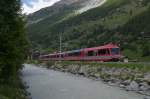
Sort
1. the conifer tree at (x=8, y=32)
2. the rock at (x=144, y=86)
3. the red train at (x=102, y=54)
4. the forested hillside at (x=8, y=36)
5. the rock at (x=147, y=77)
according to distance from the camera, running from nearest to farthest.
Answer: the forested hillside at (x=8, y=36)
the conifer tree at (x=8, y=32)
the rock at (x=144, y=86)
the rock at (x=147, y=77)
the red train at (x=102, y=54)

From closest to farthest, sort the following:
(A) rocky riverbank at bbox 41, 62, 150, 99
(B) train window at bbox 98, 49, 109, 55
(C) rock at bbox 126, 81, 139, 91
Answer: (C) rock at bbox 126, 81, 139, 91, (A) rocky riverbank at bbox 41, 62, 150, 99, (B) train window at bbox 98, 49, 109, 55

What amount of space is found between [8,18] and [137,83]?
19.5 meters

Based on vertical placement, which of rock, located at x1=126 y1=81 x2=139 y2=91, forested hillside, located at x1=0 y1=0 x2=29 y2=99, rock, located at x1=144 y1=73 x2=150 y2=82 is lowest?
rock, located at x1=126 y1=81 x2=139 y2=91

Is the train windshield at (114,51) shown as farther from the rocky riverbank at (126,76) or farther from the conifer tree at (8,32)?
the conifer tree at (8,32)

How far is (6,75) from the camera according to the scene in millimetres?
29703

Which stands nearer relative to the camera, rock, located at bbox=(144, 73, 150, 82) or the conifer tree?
the conifer tree

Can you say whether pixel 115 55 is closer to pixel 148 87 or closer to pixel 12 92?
pixel 148 87

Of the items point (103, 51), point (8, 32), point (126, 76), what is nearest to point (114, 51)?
point (103, 51)

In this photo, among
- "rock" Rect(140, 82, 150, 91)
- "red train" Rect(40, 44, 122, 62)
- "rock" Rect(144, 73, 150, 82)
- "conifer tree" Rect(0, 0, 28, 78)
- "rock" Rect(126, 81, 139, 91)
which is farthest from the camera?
"red train" Rect(40, 44, 122, 62)

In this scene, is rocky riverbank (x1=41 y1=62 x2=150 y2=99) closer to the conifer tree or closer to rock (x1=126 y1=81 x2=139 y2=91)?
rock (x1=126 y1=81 x2=139 y2=91)

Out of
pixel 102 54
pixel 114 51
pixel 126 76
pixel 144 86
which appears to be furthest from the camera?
pixel 102 54

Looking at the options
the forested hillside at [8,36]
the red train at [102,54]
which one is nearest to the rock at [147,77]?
the forested hillside at [8,36]

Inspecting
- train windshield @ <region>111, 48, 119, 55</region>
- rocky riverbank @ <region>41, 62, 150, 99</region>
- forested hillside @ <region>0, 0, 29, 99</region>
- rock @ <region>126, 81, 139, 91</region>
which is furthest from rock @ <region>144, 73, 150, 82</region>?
train windshield @ <region>111, 48, 119, 55</region>

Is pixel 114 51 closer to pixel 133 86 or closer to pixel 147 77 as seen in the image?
pixel 147 77
